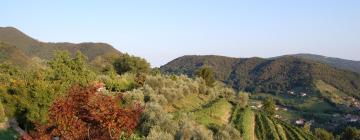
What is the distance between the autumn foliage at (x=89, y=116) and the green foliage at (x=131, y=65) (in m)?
63.3

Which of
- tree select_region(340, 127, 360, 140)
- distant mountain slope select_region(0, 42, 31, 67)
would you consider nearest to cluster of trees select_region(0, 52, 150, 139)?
tree select_region(340, 127, 360, 140)

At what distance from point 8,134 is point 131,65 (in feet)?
173

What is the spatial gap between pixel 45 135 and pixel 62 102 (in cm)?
138

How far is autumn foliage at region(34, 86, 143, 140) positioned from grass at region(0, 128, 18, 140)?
38.5ft

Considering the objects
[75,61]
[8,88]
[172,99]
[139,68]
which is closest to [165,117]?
[8,88]

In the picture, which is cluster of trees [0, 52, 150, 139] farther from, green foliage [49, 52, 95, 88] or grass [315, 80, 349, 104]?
grass [315, 80, 349, 104]

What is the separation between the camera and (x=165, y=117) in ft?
99.7

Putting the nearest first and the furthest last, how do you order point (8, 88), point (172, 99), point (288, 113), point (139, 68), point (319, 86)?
1. point (8, 88)
2. point (172, 99)
3. point (139, 68)
4. point (288, 113)
5. point (319, 86)

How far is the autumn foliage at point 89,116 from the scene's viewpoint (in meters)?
13.9

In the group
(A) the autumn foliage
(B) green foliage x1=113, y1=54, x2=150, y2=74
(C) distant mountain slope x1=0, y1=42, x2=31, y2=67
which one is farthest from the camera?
(C) distant mountain slope x1=0, y1=42, x2=31, y2=67

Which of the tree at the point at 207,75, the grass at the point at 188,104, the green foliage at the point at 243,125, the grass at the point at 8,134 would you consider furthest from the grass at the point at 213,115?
the tree at the point at 207,75

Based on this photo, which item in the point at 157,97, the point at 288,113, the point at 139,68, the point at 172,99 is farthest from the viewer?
the point at 288,113

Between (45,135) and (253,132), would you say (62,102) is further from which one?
(253,132)

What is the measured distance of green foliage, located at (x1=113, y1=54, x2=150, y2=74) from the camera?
78812 mm
